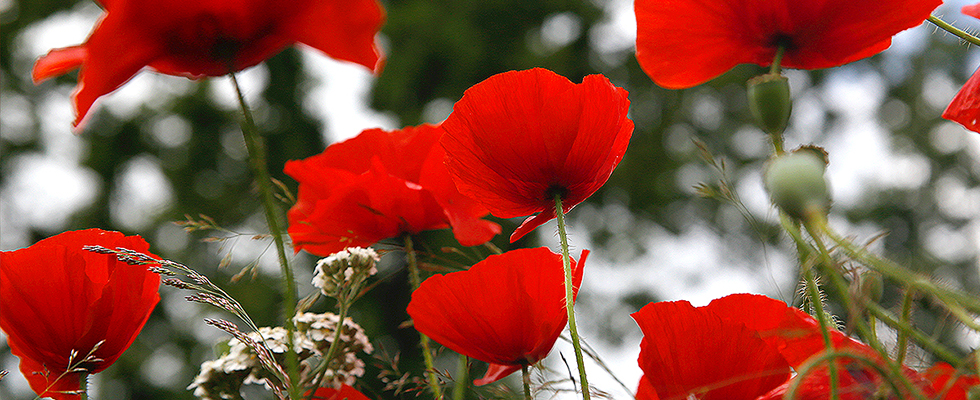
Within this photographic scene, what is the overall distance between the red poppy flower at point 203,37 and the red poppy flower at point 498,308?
0.43 feet

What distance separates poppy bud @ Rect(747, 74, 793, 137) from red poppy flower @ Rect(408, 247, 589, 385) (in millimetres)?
153

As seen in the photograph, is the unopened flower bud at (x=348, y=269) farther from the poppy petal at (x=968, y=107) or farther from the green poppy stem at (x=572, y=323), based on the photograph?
the poppy petal at (x=968, y=107)

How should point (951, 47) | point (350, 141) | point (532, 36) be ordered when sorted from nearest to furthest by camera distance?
1. point (350, 141)
2. point (532, 36)
3. point (951, 47)

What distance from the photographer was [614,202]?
5.22 m

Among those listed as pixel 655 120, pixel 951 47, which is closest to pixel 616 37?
pixel 655 120

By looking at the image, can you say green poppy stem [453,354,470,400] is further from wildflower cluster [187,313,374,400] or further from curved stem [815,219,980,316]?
curved stem [815,219,980,316]

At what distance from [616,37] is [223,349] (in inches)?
209

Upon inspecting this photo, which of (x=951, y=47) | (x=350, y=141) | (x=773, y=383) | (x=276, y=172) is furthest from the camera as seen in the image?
(x=951, y=47)

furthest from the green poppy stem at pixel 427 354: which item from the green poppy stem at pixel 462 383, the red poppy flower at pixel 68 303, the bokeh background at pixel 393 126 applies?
the bokeh background at pixel 393 126

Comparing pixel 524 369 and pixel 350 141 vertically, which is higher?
pixel 350 141

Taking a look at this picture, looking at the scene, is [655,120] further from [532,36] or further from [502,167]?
[502,167]

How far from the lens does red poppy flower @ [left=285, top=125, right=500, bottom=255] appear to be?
1.61 ft

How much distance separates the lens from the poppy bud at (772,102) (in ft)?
0.83

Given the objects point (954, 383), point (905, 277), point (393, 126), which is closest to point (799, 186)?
point (905, 277)
